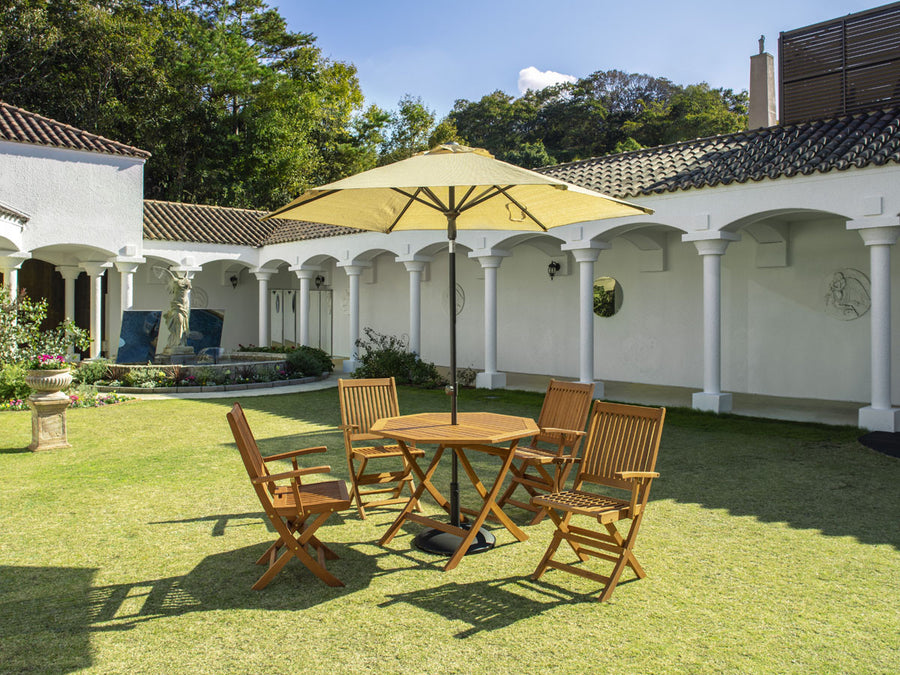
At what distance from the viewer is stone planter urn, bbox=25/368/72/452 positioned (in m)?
8.62

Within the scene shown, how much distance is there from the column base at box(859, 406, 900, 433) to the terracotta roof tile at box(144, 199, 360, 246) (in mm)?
13502

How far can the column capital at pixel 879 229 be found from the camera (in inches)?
394

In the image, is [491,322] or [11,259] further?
[11,259]

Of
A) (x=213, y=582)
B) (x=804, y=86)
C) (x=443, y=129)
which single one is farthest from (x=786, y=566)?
(x=443, y=129)

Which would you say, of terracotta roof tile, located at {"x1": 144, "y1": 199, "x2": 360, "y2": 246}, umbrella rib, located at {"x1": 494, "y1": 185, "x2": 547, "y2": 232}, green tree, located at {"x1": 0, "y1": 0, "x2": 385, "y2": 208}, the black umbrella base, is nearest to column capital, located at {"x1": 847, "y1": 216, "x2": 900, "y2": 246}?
umbrella rib, located at {"x1": 494, "y1": 185, "x2": 547, "y2": 232}

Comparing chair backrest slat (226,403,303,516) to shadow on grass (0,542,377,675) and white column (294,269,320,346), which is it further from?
white column (294,269,320,346)

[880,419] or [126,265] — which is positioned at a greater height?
[126,265]

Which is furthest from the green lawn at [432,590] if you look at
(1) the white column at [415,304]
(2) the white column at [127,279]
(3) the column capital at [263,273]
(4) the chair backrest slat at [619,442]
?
(3) the column capital at [263,273]

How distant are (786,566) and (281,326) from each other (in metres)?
23.2

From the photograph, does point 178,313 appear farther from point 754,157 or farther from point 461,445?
point 461,445

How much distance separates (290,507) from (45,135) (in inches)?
702

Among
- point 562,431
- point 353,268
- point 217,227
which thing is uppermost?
point 217,227

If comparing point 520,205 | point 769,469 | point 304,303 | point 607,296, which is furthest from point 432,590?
point 304,303

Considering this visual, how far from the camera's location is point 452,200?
19.1 feet
